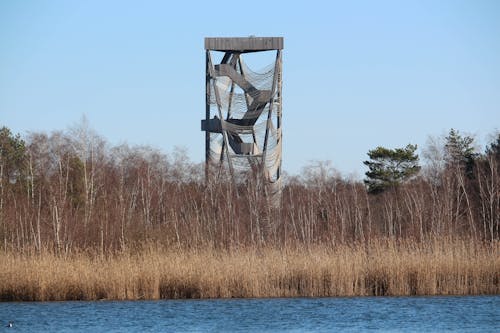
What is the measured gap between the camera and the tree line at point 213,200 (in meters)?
31.1

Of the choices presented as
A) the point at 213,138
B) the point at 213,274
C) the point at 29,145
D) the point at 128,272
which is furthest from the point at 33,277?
the point at 29,145

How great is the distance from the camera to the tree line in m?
31.1

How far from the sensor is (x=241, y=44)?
4103cm

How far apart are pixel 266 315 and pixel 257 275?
7.94 feet

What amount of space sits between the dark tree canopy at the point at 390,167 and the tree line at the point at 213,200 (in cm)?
5

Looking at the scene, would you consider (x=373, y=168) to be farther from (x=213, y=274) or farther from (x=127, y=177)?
(x=213, y=274)

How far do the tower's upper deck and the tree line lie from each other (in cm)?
529

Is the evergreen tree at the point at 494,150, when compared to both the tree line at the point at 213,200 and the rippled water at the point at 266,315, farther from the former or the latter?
the rippled water at the point at 266,315

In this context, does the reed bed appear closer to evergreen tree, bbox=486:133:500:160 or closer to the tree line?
the tree line

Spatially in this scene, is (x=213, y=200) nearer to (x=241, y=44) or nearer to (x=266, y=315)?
(x=241, y=44)

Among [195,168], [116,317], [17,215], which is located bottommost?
[116,317]

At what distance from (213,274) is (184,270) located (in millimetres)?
661

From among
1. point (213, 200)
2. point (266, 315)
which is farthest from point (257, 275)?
point (213, 200)

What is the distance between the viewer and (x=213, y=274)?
2238 cm
